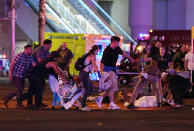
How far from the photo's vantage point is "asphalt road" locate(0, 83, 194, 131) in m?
10.6

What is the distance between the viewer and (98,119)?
1184 centimetres

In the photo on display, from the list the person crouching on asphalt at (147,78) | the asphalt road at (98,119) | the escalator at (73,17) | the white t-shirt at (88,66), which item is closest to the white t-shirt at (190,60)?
→ the asphalt road at (98,119)

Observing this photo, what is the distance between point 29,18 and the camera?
31.4m

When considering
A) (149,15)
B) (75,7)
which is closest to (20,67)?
(75,7)

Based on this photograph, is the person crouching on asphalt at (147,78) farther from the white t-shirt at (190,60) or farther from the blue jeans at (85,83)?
the white t-shirt at (190,60)

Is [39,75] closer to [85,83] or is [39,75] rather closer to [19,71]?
[19,71]

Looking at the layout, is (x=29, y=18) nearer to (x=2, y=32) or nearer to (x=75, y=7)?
(x=75, y=7)

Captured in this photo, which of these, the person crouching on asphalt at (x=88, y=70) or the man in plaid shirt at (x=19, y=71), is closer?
the person crouching on asphalt at (x=88, y=70)

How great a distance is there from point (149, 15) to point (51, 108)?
24.4 metres

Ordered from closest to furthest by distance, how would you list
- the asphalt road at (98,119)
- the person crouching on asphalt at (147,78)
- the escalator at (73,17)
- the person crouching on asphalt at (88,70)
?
the asphalt road at (98,119) < the person crouching on asphalt at (88,70) < the person crouching on asphalt at (147,78) < the escalator at (73,17)

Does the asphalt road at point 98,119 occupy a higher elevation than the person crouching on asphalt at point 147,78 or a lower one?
lower

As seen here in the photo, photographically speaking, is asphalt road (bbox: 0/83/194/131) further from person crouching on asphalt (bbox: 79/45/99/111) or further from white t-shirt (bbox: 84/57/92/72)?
white t-shirt (bbox: 84/57/92/72)

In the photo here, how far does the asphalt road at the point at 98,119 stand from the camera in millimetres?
10586

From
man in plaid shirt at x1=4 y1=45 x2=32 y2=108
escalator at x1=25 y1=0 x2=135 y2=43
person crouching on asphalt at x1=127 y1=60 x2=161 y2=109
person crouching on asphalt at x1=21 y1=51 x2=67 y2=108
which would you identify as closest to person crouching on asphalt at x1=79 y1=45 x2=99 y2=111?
person crouching on asphalt at x1=21 y1=51 x2=67 y2=108
